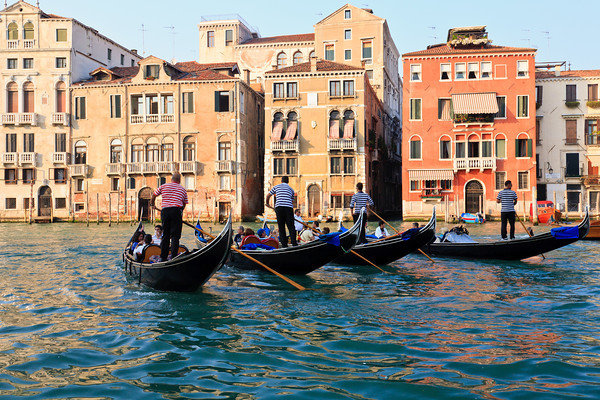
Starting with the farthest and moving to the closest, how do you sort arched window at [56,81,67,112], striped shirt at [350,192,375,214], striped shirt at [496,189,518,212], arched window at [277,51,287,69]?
1. arched window at [277,51,287,69]
2. arched window at [56,81,67,112]
3. striped shirt at [496,189,518,212]
4. striped shirt at [350,192,375,214]

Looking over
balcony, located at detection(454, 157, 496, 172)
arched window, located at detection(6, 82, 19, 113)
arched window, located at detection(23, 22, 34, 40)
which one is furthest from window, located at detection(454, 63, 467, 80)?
arched window, located at detection(6, 82, 19, 113)

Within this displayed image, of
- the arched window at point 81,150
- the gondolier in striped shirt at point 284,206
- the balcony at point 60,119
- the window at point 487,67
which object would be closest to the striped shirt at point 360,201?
the gondolier in striped shirt at point 284,206

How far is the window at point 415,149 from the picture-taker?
24.4 m

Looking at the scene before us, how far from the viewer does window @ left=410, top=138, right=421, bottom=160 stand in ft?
80.1

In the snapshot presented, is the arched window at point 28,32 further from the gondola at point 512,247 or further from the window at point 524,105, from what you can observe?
the gondola at point 512,247

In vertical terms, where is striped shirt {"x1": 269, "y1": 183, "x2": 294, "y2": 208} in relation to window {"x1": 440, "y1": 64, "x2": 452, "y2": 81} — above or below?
below

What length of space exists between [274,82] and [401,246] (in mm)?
18365

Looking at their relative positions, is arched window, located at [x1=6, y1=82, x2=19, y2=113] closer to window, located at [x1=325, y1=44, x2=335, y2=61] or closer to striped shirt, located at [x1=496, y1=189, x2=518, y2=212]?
window, located at [x1=325, y1=44, x2=335, y2=61]

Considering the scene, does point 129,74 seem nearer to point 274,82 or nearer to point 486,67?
point 274,82

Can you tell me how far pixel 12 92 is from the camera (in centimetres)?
2730

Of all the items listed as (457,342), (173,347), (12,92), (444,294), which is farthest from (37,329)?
(12,92)

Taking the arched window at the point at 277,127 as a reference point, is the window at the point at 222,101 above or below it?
above

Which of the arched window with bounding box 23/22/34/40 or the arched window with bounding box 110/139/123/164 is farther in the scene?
the arched window with bounding box 23/22/34/40

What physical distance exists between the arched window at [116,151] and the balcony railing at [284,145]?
7.58m
